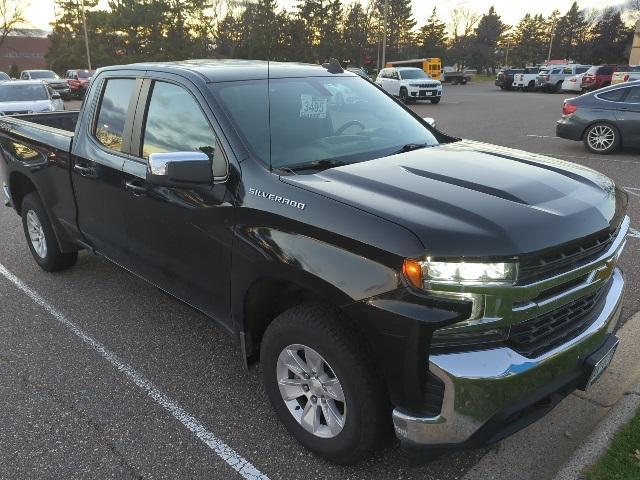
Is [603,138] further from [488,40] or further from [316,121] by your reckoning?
[488,40]

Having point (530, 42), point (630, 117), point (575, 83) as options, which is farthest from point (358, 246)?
point (530, 42)

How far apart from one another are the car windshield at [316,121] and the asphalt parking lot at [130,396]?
57.9 inches

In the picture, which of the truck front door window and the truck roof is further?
the truck roof

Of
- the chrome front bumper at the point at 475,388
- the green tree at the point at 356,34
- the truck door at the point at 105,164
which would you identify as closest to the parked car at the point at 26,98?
the truck door at the point at 105,164

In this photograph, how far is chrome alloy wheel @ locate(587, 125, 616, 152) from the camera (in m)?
10.7

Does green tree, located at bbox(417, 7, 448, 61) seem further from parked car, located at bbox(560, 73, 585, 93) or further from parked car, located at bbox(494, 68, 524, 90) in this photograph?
parked car, located at bbox(560, 73, 585, 93)

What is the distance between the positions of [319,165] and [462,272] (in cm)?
111

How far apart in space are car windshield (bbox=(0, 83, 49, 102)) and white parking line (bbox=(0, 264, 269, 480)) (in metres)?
14.2

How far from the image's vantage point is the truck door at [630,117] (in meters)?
10.3

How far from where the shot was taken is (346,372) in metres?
2.37

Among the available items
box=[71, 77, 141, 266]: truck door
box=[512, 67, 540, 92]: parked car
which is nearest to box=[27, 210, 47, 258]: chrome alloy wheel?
box=[71, 77, 141, 266]: truck door

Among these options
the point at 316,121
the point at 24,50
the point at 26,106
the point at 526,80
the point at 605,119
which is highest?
the point at 24,50

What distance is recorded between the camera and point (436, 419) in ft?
7.09

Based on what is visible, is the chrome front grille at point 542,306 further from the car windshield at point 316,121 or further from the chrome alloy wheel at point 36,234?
the chrome alloy wheel at point 36,234
